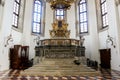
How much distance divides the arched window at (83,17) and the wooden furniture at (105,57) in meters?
3.46

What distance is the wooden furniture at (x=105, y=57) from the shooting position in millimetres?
11789

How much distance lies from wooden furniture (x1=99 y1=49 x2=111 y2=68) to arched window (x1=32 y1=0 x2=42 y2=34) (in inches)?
272

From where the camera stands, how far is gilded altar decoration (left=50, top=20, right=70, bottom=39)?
1395cm

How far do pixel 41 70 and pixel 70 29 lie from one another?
7.42 metres

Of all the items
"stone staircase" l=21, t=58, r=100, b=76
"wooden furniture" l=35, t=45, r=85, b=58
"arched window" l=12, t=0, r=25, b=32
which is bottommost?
"stone staircase" l=21, t=58, r=100, b=76

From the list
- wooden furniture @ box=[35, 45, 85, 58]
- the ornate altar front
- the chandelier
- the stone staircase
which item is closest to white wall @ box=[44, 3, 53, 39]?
the ornate altar front

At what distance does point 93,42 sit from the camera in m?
13.9

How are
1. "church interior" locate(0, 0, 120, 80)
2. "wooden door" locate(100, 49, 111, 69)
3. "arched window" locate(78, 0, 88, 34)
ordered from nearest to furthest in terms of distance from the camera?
"church interior" locate(0, 0, 120, 80) → "wooden door" locate(100, 49, 111, 69) → "arched window" locate(78, 0, 88, 34)

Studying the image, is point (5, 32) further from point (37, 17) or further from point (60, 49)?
point (37, 17)

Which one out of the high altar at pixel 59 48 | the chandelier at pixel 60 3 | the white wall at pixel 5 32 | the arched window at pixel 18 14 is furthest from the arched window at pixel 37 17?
the chandelier at pixel 60 3

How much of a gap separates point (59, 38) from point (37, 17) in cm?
413

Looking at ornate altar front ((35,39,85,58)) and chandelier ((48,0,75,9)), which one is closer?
chandelier ((48,0,75,9))

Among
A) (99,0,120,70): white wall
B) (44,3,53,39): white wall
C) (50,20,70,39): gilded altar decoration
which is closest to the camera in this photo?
(99,0,120,70): white wall

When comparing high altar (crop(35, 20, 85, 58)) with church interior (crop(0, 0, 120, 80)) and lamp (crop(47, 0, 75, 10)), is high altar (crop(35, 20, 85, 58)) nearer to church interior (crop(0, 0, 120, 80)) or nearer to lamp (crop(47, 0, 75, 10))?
church interior (crop(0, 0, 120, 80))
